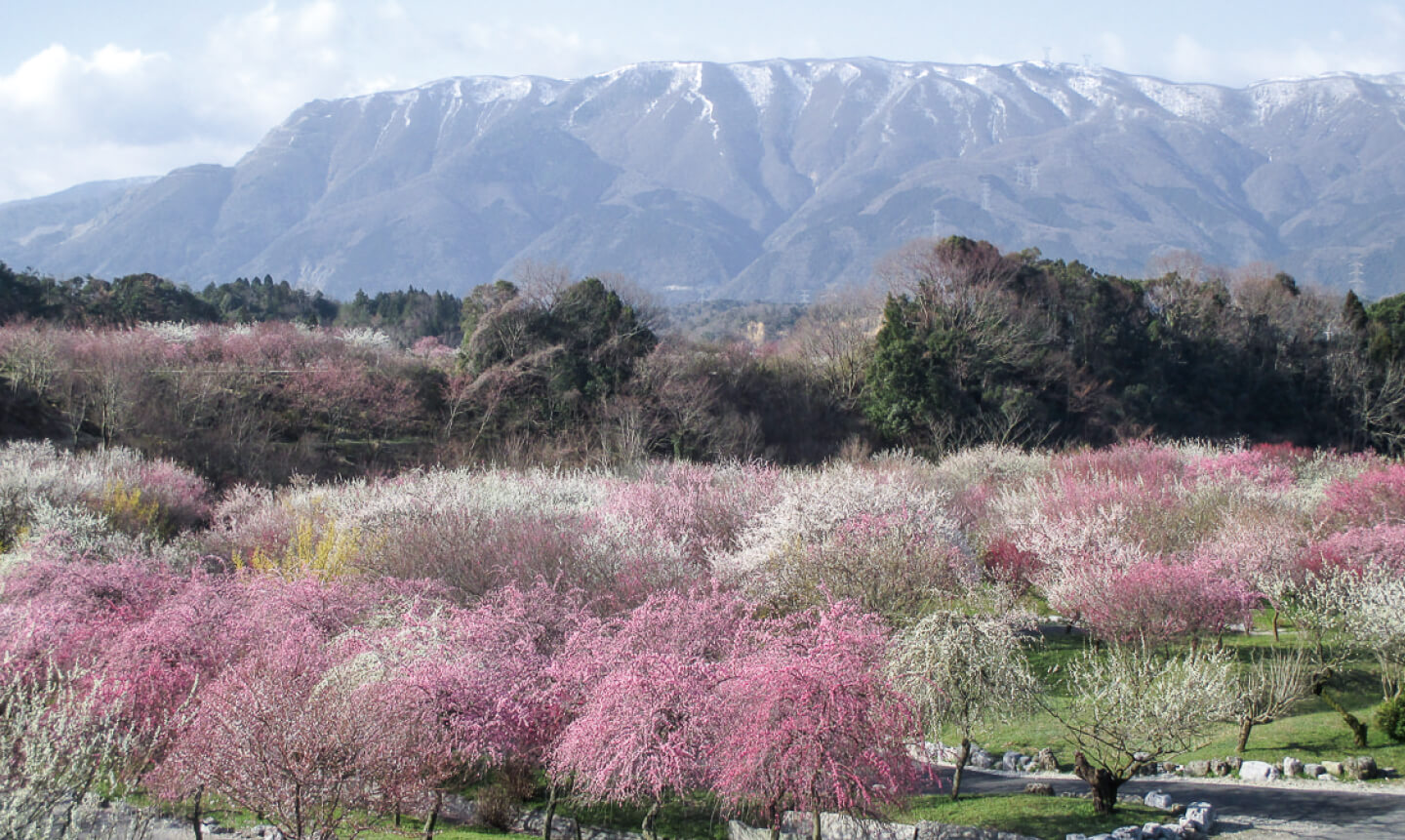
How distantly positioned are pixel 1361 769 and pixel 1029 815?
6017mm

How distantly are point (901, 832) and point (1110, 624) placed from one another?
347 inches

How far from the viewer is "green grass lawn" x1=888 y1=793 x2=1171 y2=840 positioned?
14289 mm

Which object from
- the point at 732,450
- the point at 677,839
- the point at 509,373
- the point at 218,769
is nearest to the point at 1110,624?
the point at 677,839

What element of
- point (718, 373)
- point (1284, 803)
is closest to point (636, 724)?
point (1284, 803)

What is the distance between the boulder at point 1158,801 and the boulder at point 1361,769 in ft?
11.6

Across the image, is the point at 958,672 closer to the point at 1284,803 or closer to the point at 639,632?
the point at 639,632

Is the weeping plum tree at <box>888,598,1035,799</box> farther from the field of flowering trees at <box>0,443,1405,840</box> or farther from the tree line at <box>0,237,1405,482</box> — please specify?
the tree line at <box>0,237,1405,482</box>

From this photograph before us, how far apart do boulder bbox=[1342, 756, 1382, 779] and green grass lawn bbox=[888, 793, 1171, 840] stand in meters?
3.96

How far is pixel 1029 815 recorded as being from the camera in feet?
48.7

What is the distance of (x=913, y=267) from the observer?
190ft

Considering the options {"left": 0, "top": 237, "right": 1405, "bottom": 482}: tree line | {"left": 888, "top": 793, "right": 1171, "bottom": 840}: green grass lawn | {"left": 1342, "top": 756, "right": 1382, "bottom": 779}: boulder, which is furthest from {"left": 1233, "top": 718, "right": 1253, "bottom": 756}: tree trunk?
{"left": 0, "top": 237, "right": 1405, "bottom": 482}: tree line

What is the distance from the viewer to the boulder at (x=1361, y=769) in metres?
16.1

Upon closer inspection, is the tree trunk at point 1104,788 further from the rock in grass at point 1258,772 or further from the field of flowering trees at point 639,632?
the rock in grass at point 1258,772

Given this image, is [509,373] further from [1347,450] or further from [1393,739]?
[1347,450]
